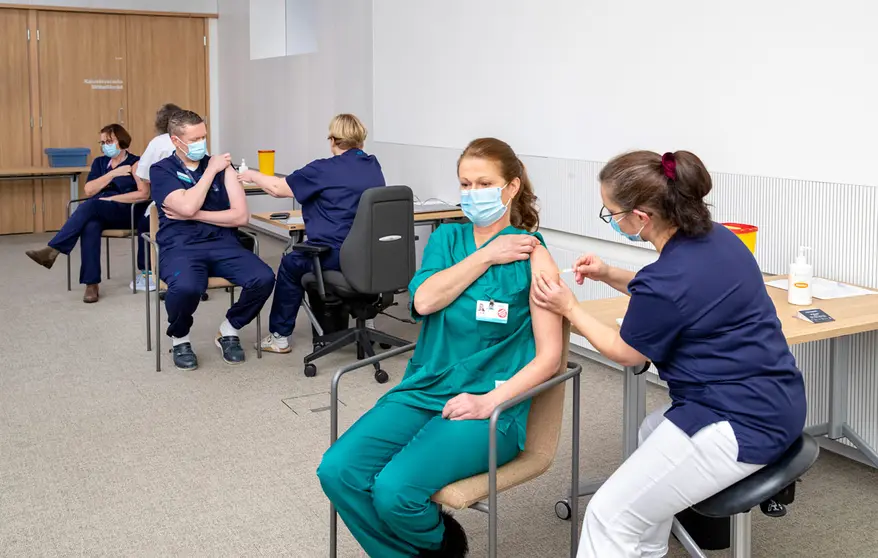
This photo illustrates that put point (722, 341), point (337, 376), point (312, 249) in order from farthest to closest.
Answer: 1. point (312, 249)
2. point (337, 376)
3. point (722, 341)

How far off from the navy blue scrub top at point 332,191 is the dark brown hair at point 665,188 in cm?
262

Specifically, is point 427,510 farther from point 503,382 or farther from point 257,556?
point 257,556

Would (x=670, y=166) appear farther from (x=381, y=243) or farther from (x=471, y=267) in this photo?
(x=381, y=243)

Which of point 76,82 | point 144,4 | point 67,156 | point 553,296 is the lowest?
point 553,296

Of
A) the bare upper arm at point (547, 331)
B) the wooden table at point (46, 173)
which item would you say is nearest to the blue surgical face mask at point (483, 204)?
the bare upper arm at point (547, 331)

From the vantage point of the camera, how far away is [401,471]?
2.19 m

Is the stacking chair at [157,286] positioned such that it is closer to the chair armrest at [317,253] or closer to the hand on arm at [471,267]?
the chair armrest at [317,253]

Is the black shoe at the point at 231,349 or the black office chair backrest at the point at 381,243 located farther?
the black shoe at the point at 231,349

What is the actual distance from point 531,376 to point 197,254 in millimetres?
2748

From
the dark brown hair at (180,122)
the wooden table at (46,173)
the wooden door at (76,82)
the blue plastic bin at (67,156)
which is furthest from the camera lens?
the wooden door at (76,82)

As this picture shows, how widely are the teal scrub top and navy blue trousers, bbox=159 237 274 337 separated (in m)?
2.31

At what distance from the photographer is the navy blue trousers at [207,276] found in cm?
451

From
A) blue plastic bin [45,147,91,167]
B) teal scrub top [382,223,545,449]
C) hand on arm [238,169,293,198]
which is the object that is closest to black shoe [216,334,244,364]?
hand on arm [238,169,293,198]

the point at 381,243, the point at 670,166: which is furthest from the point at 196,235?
the point at 670,166
